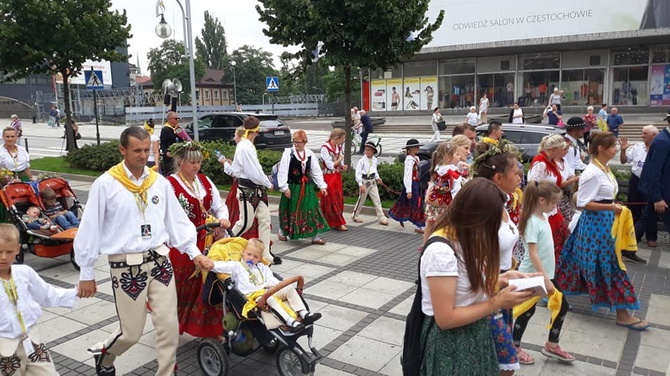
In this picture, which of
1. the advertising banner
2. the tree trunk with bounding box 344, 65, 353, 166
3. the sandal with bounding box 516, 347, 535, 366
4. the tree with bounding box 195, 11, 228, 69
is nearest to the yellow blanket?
the sandal with bounding box 516, 347, 535, 366

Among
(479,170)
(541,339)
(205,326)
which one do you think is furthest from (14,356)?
→ (541,339)

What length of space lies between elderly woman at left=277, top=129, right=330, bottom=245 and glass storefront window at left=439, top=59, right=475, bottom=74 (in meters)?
30.0

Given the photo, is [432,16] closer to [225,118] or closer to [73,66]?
[225,118]

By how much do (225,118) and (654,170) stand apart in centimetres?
1563

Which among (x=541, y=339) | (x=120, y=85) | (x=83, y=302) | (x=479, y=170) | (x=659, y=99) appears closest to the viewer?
(x=479, y=170)

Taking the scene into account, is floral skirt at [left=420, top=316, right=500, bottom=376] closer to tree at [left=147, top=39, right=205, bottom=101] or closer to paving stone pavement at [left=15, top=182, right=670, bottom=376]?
paving stone pavement at [left=15, top=182, right=670, bottom=376]

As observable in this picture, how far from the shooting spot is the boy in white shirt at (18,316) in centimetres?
347

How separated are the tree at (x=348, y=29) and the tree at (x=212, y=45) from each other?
90.8 metres

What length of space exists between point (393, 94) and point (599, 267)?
34.4m

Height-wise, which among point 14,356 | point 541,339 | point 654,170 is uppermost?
point 654,170

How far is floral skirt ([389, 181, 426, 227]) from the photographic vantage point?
9.34 m

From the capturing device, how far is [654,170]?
21.7 ft

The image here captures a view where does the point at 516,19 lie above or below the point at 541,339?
above

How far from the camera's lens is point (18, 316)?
352 centimetres
